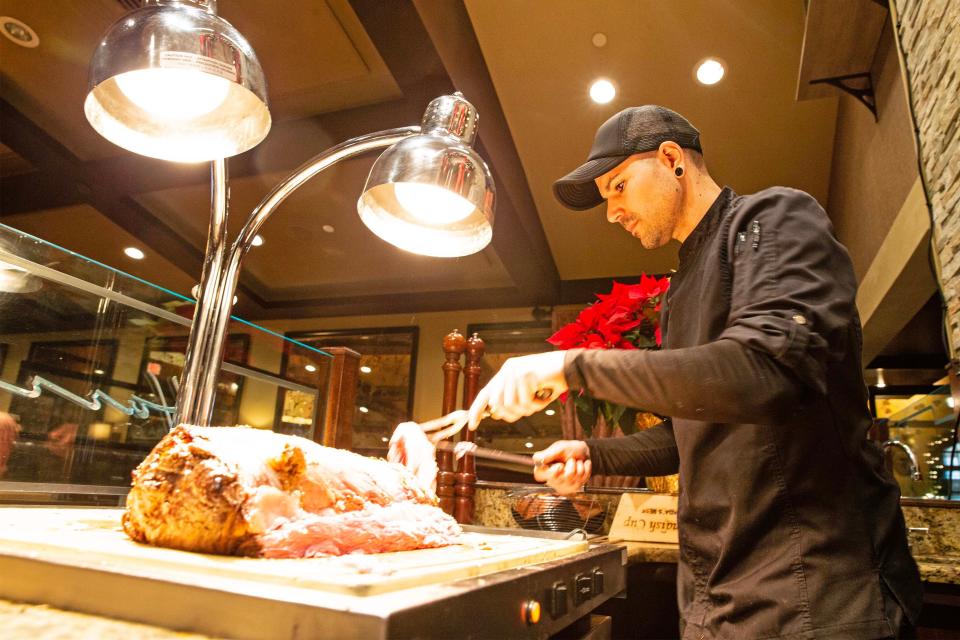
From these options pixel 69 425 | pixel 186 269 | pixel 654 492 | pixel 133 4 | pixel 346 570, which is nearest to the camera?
pixel 346 570

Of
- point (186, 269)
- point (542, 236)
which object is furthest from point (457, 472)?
point (186, 269)

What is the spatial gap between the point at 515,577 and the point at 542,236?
215 inches

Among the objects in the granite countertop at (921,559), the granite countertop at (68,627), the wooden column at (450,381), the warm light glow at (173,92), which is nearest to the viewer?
the granite countertop at (68,627)

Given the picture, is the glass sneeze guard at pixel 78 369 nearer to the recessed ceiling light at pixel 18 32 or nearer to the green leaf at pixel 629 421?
the green leaf at pixel 629 421

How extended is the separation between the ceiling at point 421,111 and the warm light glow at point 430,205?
2390 millimetres

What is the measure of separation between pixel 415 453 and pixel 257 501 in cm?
63

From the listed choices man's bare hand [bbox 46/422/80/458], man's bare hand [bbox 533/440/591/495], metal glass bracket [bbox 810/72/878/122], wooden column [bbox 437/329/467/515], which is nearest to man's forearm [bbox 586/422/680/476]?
man's bare hand [bbox 533/440/591/495]

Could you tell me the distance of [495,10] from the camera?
4051 mm

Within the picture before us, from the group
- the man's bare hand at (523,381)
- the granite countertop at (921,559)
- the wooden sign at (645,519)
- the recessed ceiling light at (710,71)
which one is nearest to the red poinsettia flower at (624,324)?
the wooden sign at (645,519)

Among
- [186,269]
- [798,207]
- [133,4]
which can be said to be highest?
[133,4]

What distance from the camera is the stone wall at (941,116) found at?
2.04 metres

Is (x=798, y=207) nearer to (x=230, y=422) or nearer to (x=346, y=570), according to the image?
(x=346, y=570)

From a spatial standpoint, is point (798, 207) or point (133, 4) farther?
point (133, 4)

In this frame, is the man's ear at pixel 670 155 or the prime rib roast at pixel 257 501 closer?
the prime rib roast at pixel 257 501
